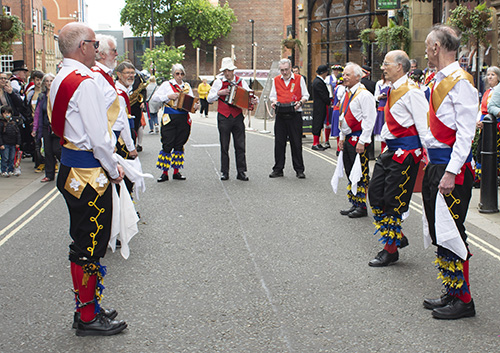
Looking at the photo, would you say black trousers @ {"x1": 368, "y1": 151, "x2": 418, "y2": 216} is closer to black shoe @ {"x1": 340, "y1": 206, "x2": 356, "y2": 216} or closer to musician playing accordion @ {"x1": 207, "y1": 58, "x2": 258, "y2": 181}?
black shoe @ {"x1": 340, "y1": 206, "x2": 356, "y2": 216}

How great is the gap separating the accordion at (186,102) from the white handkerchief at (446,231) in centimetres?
688

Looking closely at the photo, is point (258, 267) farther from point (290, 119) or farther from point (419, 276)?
point (290, 119)

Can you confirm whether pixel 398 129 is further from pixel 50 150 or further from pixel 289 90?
pixel 50 150

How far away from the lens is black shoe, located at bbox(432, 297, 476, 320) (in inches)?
190

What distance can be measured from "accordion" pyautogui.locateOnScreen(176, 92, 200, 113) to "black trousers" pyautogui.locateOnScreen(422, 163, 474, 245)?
22.0 feet

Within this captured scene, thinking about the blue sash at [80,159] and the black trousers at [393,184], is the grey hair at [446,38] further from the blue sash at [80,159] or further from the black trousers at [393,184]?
the blue sash at [80,159]

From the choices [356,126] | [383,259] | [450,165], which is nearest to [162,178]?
[356,126]

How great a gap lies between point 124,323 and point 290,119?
26.2 ft

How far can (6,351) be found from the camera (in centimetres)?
429

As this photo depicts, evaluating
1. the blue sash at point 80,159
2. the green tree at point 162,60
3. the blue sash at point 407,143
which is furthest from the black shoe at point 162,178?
the green tree at point 162,60

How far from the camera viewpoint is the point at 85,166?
4.41 metres

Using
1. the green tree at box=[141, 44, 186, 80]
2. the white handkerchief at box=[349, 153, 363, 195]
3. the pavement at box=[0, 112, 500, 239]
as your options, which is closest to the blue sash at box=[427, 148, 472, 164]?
the white handkerchief at box=[349, 153, 363, 195]

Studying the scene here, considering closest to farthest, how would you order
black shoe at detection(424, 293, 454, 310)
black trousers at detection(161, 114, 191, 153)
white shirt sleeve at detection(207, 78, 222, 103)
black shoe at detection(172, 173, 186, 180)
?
black shoe at detection(424, 293, 454, 310), black trousers at detection(161, 114, 191, 153), white shirt sleeve at detection(207, 78, 222, 103), black shoe at detection(172, 173, 186, 180)

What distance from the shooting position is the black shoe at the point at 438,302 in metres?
4.99
